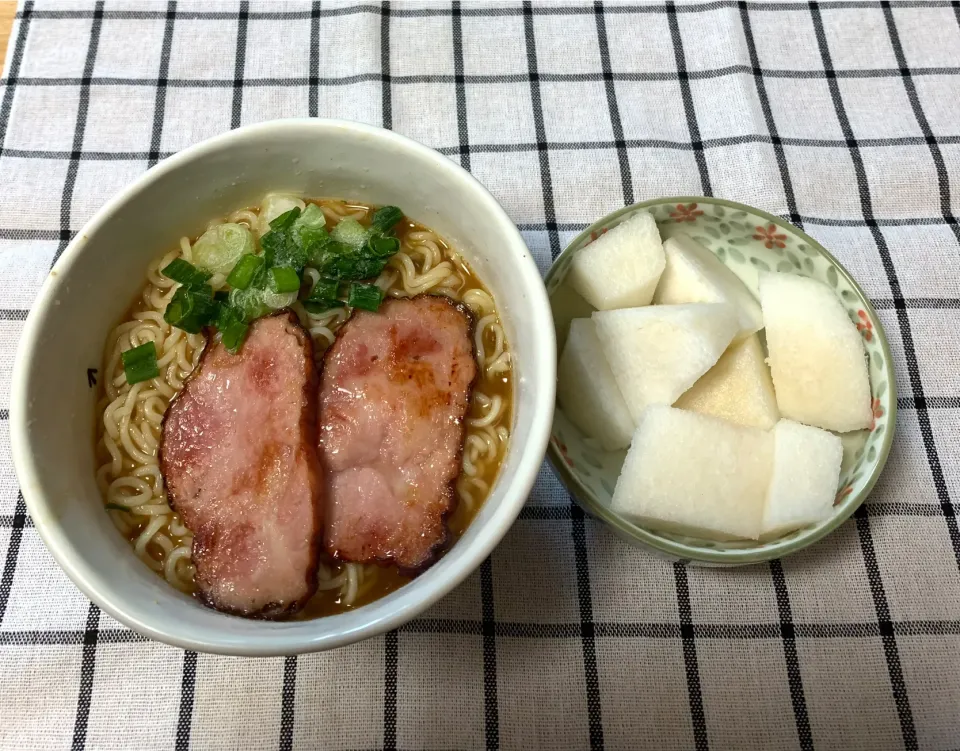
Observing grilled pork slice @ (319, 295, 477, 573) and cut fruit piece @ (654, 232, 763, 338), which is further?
cut fruit piece @ (654, 232, 763, 338)

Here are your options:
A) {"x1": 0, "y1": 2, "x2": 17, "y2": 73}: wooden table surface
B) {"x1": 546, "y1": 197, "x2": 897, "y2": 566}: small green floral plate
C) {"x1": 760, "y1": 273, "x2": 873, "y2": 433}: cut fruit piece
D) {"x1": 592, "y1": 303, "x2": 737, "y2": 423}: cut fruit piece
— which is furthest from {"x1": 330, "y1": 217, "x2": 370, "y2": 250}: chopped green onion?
{"x1": 0, "y1": 2, "x2": 17, "y2": 73}: wooden table surface

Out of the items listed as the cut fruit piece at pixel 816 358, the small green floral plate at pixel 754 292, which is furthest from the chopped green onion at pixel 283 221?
the cut fruit piece at pixel 816 358

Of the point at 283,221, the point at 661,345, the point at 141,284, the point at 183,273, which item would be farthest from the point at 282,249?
the point at 661,345

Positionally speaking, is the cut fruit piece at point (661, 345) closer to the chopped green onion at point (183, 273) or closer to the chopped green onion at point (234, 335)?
the chopped green onion at point (234, 335)

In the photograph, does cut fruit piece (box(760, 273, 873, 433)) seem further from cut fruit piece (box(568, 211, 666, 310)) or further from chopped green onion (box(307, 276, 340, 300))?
chopped green onion (box(307, 276, 340, 300))

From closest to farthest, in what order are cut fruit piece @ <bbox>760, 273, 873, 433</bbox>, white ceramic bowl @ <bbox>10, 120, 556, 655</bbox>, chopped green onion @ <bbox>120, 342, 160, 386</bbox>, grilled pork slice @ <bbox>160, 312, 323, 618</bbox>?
white ceramic bowl @ <bbox>10, 120, 556, 655</bbox> → grilled pork slice @ <bbox>160, 312, 323, 618</bbox> → chopped green onion @ <bbox>120, 342, 160, 386</bbox> → cut fruit piece @ <bbox>760, 273, 873, 433</bbox>

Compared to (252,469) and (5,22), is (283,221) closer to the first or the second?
(252,469)
